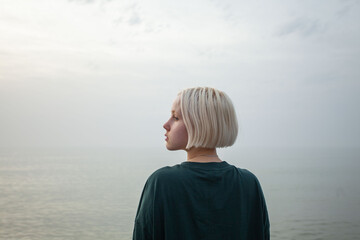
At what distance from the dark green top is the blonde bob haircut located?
0.43 ft

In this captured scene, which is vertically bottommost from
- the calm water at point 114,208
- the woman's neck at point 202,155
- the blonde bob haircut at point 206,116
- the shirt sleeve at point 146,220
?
the calm water at point 114,208

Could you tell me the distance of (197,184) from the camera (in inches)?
74.4

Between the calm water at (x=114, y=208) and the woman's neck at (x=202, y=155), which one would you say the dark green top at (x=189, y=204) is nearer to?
the woman's neck at (x=202, y=155)

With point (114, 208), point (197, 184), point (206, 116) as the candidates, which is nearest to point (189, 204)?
point (197, 184)

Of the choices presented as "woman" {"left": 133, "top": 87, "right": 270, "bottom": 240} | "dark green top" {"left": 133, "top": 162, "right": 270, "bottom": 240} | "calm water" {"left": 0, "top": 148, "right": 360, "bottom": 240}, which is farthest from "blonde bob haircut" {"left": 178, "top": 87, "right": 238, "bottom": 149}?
"calm water" {"left": 0, "top": 148, "right": 360, "bottom": 240}

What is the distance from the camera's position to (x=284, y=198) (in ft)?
195

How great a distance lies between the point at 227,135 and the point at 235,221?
16.8 inches

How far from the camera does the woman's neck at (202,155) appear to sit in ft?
6.45

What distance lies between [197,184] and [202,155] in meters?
0.16

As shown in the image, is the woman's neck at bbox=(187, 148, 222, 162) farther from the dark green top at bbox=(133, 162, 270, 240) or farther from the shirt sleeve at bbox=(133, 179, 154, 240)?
the shirt sleeve at bbox=(133, 179, 154, 240)

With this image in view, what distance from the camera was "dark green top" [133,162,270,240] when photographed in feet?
6.16

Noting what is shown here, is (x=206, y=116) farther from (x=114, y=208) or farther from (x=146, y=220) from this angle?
(x=114, y=208)

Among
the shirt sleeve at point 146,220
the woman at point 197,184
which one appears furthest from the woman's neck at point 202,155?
the shirt sleeve at point 146,220

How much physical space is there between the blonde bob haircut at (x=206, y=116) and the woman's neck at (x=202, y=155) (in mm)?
44
